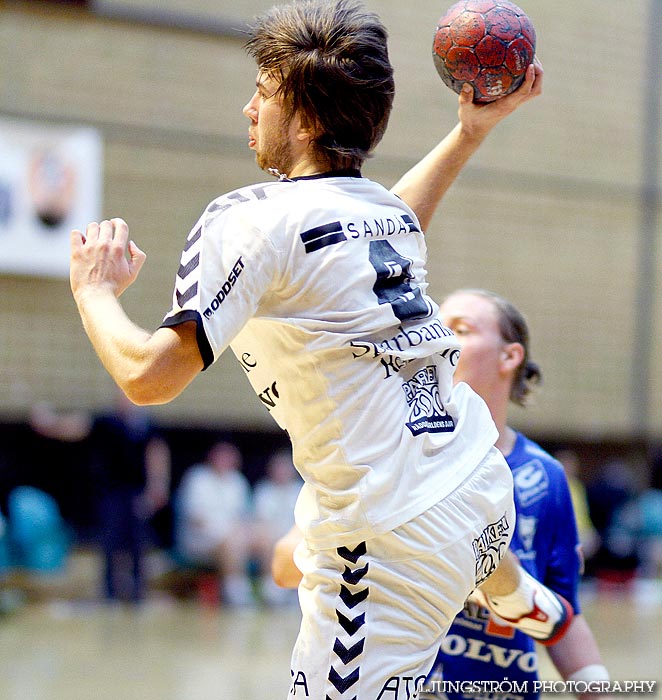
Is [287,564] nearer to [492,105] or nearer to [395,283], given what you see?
[395,283]

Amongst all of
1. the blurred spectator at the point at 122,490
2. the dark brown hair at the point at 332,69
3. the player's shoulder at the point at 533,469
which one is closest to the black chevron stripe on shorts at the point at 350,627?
the dark brown hair at the point at 332,69

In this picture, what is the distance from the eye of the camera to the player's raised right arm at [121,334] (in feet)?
6.57

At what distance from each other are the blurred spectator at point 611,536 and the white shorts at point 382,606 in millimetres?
12696

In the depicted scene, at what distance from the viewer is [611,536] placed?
47.0 ft

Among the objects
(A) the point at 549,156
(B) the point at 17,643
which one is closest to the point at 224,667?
(B) the point at 17,643

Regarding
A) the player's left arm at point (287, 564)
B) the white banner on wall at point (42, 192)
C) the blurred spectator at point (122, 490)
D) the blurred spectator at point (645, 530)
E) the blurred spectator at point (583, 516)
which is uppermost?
the player's left arm at point (287, 564)

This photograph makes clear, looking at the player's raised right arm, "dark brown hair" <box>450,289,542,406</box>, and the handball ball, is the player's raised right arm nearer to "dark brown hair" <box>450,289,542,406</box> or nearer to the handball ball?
the handball ball

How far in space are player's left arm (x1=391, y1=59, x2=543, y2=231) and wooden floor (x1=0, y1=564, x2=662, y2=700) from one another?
4.85 meters

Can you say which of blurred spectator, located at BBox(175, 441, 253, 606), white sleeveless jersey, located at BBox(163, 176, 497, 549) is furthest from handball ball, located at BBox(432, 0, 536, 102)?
blurred spectator, located at BBox(175, 441, 253, 606)

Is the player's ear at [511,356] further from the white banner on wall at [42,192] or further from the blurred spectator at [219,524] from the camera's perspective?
the white banner on wall at [42,192]

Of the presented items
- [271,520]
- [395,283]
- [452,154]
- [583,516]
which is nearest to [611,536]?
[583,516]

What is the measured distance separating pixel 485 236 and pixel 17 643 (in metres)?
8.25

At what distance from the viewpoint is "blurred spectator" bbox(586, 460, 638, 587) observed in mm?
14297

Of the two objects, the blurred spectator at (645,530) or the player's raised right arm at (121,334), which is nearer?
the player's raised right arm at (121,334)
